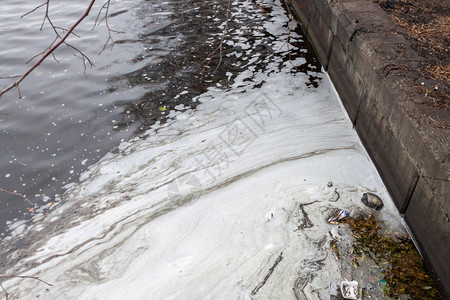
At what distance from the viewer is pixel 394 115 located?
8.53 feet

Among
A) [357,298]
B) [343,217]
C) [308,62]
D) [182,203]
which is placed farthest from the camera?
[308,62]

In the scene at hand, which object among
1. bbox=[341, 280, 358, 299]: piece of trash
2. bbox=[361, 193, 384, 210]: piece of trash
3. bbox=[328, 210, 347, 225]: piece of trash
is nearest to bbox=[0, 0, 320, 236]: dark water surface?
bbox=[328, 210, 347, 225]: piece of trash

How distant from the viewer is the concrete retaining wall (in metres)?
2.15

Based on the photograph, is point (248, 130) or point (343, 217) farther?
point (248, 130)

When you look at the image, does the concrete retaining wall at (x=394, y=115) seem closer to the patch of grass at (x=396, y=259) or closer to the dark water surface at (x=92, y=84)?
the patch of grass at (x=396, y=259)

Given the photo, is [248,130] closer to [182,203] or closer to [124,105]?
[182,203]

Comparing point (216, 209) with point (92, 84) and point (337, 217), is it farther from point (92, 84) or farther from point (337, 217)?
point (92, 84)

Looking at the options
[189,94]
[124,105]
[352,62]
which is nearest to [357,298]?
[352,62]

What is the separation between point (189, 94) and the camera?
4074 mm

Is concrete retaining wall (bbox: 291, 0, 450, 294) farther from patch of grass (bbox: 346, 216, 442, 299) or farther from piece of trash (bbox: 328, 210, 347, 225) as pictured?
piece of trash (bbox: 328, 210, 347, 225)

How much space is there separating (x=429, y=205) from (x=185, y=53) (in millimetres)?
3520

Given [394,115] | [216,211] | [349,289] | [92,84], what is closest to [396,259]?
[349,289]

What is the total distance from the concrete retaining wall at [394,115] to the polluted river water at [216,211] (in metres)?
0.18

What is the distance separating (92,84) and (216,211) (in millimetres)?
2512
